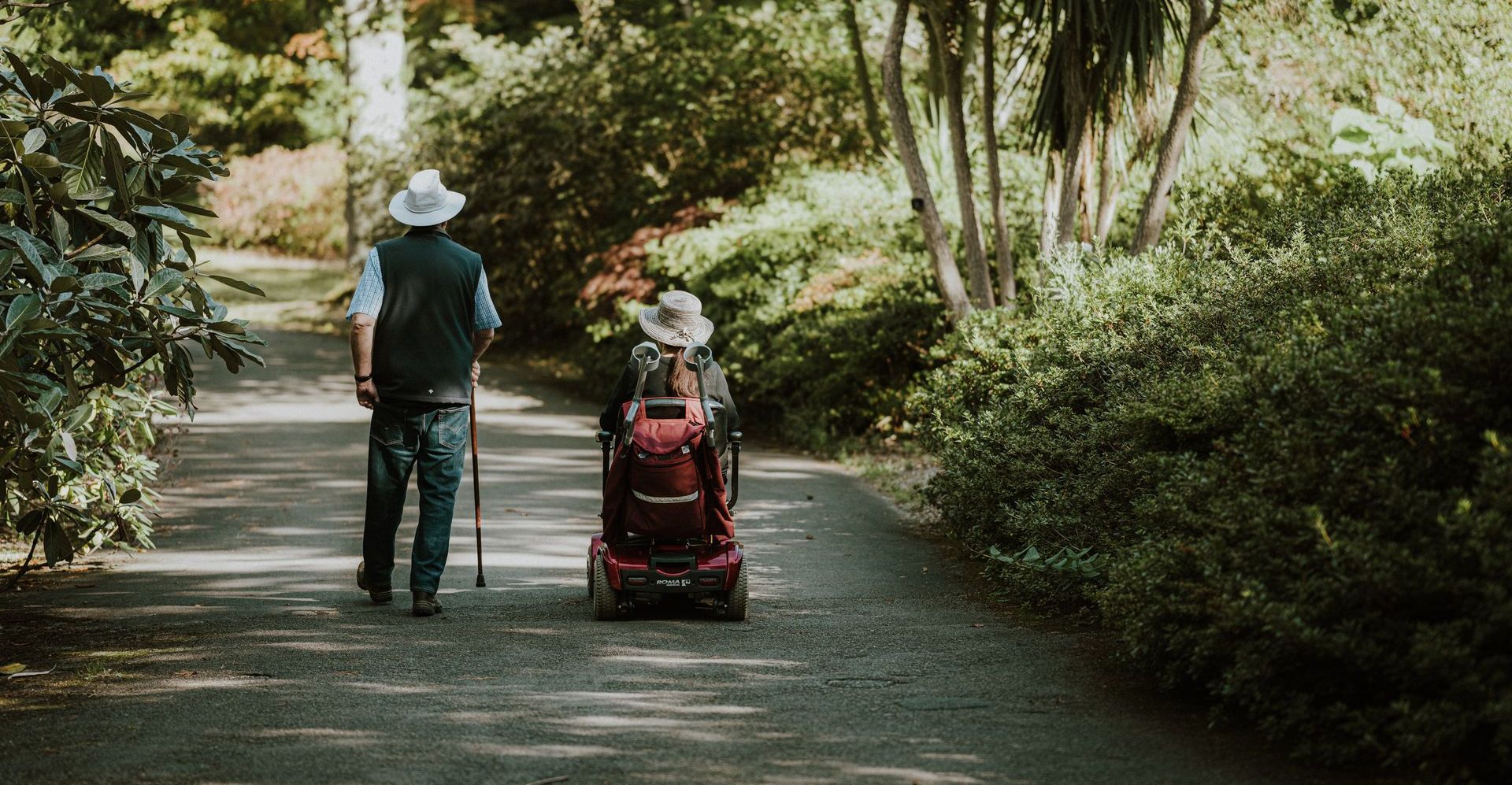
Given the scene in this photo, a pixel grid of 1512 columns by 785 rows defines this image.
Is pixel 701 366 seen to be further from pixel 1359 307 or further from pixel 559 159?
pixel 559 159

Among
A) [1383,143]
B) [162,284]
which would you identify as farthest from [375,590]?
[1383,143]

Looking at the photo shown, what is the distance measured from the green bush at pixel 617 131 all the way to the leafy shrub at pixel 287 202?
38.1 ft

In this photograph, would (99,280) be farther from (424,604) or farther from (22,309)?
(424,604)

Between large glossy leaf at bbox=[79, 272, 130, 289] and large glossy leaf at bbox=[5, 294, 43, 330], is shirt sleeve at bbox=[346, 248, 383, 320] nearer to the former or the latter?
large glossy leaf at bbox=[79, 272, 130, 289]

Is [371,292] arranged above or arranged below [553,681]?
above

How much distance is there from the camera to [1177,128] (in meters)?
10.2

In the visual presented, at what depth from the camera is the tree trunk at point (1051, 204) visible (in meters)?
11.3

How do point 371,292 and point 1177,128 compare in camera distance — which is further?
point 1177,128

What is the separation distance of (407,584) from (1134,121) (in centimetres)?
680

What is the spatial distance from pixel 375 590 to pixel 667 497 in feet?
5.37

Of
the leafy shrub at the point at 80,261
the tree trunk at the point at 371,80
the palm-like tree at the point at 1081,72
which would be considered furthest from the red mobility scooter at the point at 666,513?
the tree trunk at the point at 371,80

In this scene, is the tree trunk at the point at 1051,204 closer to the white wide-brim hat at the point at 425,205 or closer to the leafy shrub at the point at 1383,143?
the leafy shrub at the point at 1383,143

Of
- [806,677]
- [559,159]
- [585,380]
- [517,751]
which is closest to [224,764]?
[517,751]

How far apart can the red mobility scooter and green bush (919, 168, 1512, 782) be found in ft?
5.15
